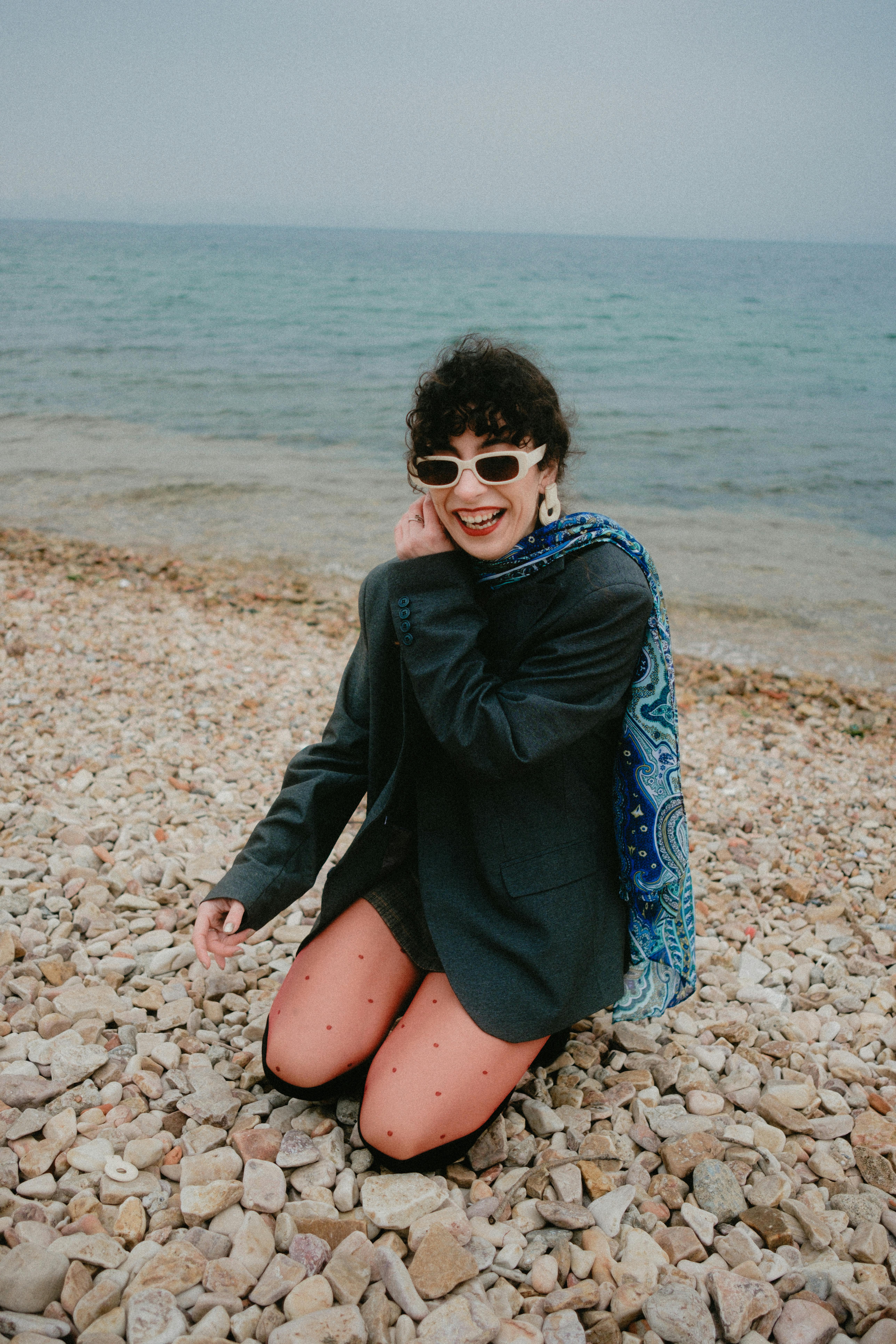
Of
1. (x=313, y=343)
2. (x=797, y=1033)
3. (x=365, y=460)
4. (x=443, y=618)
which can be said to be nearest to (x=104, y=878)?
(x=443, y=618)

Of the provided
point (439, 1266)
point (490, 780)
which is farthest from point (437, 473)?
point (439, 1266)

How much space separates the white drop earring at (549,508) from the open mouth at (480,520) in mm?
127

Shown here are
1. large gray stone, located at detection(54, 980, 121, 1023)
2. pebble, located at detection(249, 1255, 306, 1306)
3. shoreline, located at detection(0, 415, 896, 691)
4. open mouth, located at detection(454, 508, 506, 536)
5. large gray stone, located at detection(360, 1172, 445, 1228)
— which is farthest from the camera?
shoreline, located at detection(0, 415, 896, 691)

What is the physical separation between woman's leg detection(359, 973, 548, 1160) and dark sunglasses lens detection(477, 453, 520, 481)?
1.21 m

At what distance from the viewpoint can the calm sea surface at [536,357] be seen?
12.0 meters

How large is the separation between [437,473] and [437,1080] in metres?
1.37

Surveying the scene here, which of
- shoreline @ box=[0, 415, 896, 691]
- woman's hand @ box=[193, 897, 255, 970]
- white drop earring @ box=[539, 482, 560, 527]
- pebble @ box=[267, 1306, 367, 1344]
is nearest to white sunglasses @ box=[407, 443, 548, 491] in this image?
white drop earring @ box=[539, 482, 560, 527]

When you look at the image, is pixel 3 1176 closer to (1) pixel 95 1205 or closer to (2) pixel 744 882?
(1) pixel 95 1205

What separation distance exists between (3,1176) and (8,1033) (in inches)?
19.2

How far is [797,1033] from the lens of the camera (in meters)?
2.62

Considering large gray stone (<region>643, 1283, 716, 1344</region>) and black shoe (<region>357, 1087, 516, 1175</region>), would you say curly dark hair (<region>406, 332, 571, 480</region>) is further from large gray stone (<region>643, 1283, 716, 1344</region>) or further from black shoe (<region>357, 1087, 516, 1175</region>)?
large gray stone (<region>643, 1283, 716, 1344</region>)

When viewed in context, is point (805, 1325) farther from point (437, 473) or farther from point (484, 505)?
point (437, 473)

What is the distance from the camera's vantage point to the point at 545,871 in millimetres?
2182

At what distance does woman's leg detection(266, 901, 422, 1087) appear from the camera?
7.32 ft
